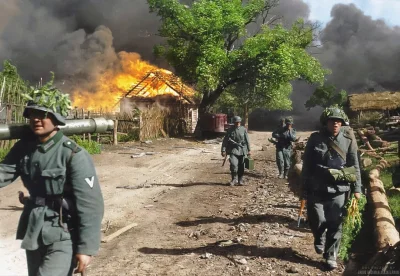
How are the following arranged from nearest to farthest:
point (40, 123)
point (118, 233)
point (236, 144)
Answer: point (40, 123) < point (118, 233) < point (236, 144)

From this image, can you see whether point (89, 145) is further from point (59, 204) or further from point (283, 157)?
point (59, 204)

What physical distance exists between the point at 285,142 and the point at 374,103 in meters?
16.7

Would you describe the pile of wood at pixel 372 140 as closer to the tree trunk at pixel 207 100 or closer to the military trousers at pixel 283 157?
the military trousers at pixel 283 157

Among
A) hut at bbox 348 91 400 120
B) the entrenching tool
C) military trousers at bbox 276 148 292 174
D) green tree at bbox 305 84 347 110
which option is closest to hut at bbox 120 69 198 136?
hut at bbox 348 91 400 120

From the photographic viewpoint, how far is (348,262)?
5559mm

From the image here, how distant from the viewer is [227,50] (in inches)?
1073

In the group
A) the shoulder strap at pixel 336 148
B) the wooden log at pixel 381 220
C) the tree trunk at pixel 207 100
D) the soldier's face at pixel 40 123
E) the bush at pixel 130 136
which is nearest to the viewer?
the soldier's face at pixel 40 123

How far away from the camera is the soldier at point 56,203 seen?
109 inches

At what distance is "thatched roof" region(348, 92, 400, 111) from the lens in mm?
24891

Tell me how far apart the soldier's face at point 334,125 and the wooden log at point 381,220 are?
1517 millimetres

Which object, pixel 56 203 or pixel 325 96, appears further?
pixel 325 96

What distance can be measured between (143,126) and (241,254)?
1747 cm

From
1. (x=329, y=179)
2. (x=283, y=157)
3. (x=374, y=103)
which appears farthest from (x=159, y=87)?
(x=329, y=179)

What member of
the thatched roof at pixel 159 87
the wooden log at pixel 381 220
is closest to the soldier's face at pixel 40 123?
the wooden log at pixel 381 220
